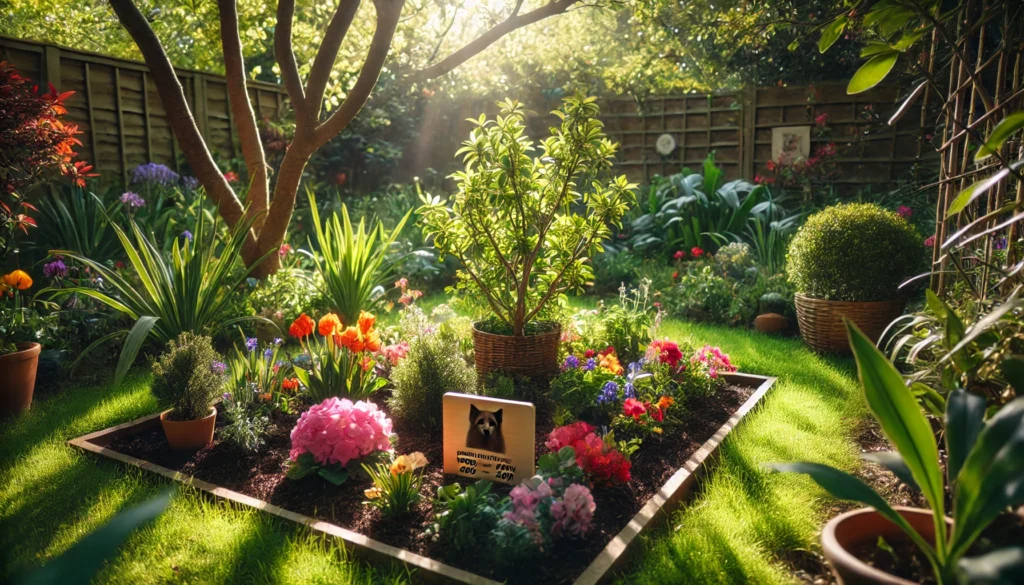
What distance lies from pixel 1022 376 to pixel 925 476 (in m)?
0.48

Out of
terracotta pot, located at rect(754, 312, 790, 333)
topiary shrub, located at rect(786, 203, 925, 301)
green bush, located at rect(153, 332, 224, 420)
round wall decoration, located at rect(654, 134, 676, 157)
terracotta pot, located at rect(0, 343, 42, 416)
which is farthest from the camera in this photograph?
round wall decoration, located at rect(654, 134, 676, 157)

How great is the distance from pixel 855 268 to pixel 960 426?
2866 mm

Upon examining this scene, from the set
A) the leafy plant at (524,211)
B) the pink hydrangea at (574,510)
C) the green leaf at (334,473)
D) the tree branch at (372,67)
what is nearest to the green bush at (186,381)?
the green leaf at (334,473)

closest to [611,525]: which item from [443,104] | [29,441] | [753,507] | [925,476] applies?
[753,507]

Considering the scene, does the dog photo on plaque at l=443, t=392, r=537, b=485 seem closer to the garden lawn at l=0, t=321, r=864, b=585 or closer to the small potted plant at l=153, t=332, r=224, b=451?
the garden lawn at l=0, t=321, r=864, b=585

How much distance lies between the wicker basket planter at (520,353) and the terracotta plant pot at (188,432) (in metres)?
1.31

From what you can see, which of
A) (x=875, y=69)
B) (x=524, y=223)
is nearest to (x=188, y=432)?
(x=524, y=223)

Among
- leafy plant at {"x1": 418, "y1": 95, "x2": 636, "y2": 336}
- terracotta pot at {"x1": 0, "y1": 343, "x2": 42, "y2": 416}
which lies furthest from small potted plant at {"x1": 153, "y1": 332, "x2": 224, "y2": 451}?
leafy plant at {"x1": 418, "y1": 95, "x2": 636, "y2": 336}

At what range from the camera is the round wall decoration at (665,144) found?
29.4 ft

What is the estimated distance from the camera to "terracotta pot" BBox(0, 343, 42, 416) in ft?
10.2

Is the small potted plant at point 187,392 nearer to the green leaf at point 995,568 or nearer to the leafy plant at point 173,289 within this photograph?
the leafy plant at point 173,289

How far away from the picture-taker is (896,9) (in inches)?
83.4

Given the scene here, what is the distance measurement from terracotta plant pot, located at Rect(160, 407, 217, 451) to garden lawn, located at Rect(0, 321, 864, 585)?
8.5 inches

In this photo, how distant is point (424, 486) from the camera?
2.38m
